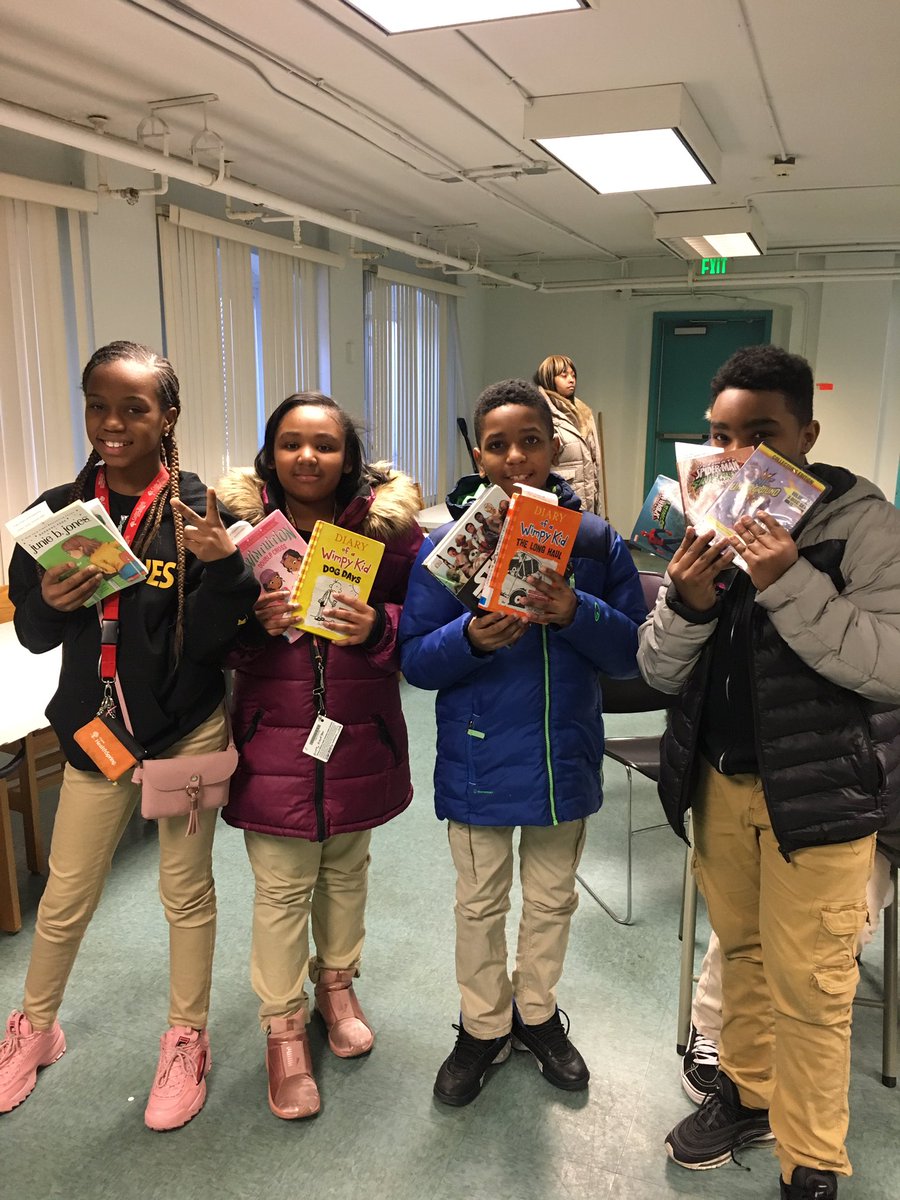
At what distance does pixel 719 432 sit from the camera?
4.98ft

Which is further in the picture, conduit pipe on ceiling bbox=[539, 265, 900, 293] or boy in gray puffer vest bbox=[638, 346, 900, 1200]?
conduit pipe on ceiling bbox=[539, 265, 900, 293]

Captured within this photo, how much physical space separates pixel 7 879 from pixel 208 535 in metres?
1.49

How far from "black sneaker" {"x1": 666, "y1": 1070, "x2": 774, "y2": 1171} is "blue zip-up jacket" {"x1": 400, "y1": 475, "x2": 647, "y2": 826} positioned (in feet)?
2.09

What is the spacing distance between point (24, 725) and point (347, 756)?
113cm

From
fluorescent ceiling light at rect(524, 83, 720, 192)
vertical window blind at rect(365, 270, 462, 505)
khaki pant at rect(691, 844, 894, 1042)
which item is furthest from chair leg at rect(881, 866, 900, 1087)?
vertical window blind at rect(365, 270, 462, 505)

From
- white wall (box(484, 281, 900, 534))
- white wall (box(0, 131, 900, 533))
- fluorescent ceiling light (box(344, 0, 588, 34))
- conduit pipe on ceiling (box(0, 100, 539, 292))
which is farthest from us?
white wall (box(484, 281, 900, 534))

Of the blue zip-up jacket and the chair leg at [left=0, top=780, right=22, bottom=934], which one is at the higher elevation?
the blue zip-up jacket

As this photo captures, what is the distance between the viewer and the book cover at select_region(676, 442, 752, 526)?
1.43 metres

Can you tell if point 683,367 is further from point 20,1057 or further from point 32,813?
point 20,1057

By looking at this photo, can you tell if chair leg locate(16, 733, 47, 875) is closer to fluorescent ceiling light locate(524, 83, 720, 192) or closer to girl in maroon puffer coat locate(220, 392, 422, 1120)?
girl in maroon puffer coat locate(220, 392, 422, 1120)

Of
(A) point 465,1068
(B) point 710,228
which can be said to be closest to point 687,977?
(A) point 465,1068

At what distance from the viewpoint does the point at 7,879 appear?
2.47 m

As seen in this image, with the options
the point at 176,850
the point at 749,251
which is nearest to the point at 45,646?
the point at 176,850

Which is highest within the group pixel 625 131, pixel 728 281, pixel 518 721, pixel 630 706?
pixel 728 281
